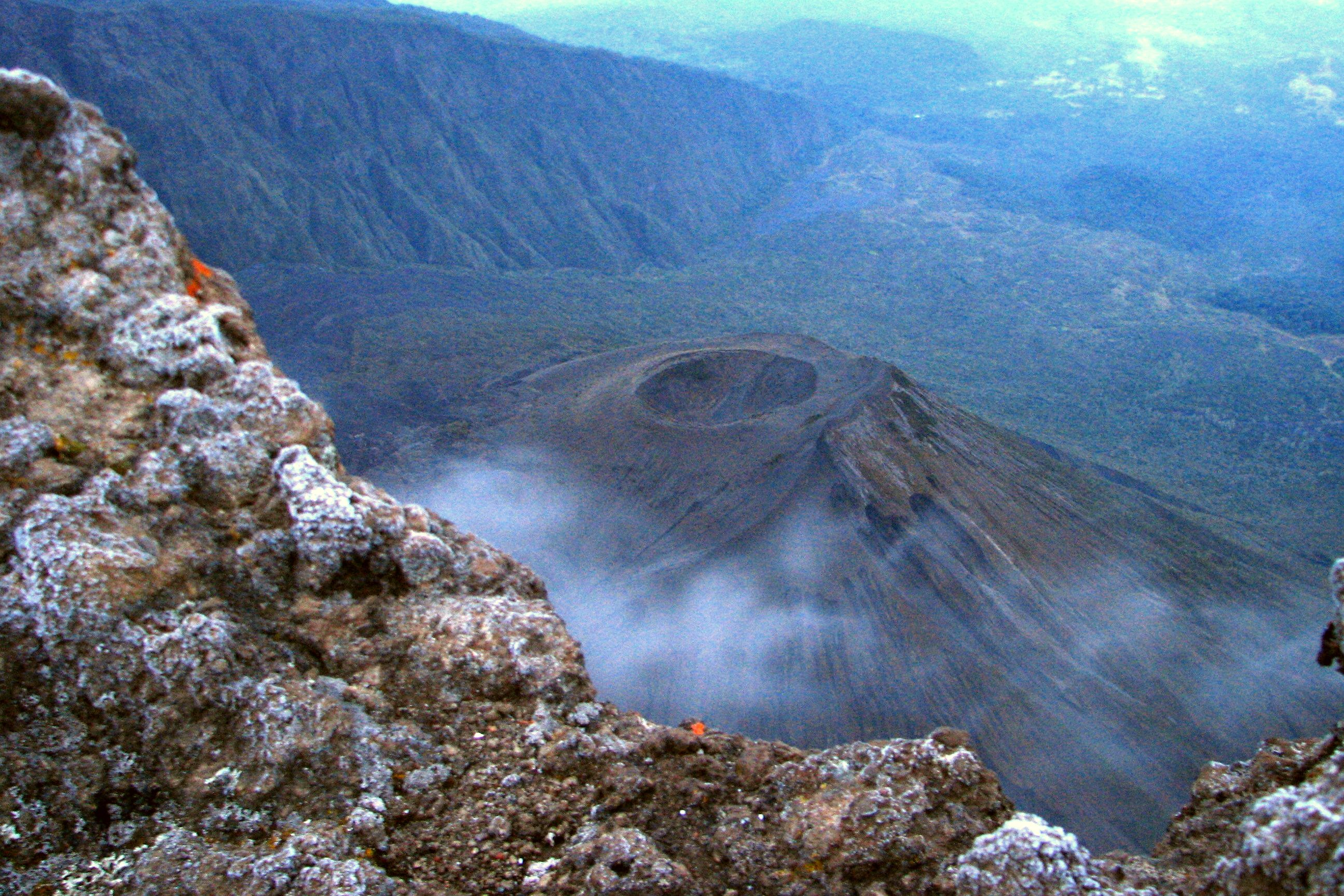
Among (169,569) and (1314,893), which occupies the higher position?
(1314,893)

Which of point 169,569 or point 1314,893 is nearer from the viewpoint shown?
point 1314,893

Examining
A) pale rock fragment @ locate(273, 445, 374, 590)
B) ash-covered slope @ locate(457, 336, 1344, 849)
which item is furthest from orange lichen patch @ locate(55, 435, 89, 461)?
ash-covered slope @ locate(457, 336, 1344, 849)

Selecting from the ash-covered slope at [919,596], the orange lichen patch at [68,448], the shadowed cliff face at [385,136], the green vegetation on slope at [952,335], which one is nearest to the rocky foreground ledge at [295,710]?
the orange lichen patch at [68,448]

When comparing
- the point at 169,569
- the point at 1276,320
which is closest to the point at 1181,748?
the point at 169,569

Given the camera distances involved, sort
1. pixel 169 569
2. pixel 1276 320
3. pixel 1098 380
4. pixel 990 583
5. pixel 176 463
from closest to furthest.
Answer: pixel 169 569 < pixel 176 463 < pixel 990 583 < pixel 1098 380 < pixel 1276 320

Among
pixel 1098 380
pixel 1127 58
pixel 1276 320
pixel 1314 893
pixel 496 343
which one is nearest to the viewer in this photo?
pixel 1314 893

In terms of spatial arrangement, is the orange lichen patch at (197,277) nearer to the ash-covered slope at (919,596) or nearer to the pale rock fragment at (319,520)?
the pale rock fragment at (319,520)

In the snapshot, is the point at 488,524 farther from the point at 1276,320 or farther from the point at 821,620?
the point at 1276,320
